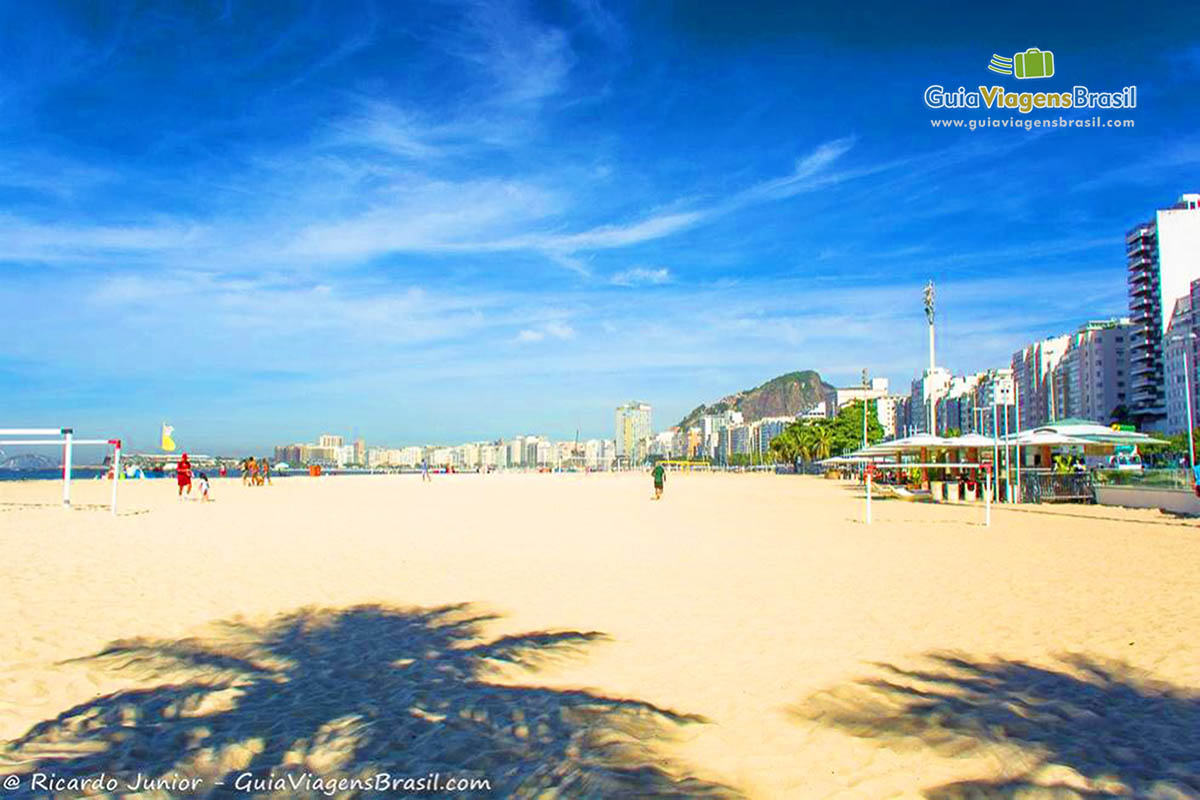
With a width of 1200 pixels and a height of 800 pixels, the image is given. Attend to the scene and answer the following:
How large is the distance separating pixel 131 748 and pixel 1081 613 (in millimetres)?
7550

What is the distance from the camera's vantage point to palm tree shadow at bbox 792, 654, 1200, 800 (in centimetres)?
355

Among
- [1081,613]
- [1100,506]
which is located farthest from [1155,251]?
[1081,613]

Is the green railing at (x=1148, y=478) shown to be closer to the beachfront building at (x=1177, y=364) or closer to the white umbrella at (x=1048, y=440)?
the white umbrella at (x=1048, y=440)

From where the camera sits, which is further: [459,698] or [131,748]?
[459,698]

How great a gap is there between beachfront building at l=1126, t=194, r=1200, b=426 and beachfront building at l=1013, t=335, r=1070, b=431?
23437 millimetres

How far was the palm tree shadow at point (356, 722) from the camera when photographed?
3.71 metres

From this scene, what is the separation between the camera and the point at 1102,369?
4090 inches

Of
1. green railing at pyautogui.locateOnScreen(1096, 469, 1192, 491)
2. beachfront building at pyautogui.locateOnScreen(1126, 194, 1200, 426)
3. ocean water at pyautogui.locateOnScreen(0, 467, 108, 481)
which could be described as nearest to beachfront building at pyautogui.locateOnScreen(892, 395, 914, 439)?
beachfront building at pyautogui.locateOnScreen(1126, 194, 1200, 426)

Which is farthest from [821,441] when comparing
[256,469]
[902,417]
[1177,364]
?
[902,417]

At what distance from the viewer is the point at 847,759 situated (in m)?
3.86

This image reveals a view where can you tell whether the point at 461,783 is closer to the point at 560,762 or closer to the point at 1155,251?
the point at 560,762

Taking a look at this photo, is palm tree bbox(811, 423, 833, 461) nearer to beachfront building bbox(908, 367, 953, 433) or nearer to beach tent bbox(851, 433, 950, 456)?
beach tent bbox(851, 433, 950, 456)

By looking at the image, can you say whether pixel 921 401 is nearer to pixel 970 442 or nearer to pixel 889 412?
pixel 889 412

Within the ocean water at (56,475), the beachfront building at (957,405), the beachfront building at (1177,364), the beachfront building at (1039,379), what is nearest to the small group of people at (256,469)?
the ocean water at (56,475)
